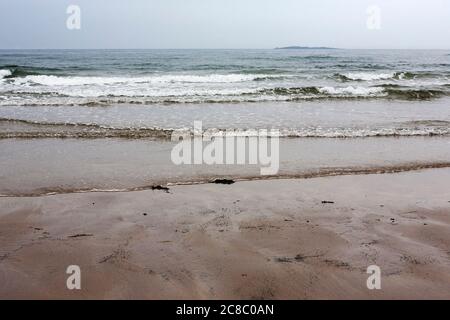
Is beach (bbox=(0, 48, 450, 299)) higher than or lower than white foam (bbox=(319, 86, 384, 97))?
lower

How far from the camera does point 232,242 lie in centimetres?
403

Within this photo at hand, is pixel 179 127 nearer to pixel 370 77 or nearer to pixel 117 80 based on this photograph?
pixel 117 80

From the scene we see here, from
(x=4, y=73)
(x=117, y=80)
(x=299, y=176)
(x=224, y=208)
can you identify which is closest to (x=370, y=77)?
(x=117, y=80)

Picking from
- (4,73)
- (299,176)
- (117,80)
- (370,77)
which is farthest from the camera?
(370,77)

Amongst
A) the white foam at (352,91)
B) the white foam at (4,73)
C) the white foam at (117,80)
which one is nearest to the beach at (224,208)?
the white foam at (352,91)

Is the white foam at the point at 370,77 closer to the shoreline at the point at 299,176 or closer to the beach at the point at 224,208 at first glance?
the beach at the point at 224,208

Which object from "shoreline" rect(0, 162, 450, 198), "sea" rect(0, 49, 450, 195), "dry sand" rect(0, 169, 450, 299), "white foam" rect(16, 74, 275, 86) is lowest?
"dry sand" rect(0, 169, 450, 299)

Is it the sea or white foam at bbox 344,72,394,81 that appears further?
white foam at bbox 344,72,394,81

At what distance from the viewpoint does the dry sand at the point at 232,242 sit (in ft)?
10.6

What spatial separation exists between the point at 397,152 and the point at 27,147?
7.16 m

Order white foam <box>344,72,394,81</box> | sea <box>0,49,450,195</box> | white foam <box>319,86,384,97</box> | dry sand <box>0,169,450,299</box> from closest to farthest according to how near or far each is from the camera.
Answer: dry sand <box>0,169,450,299</box>, sea <box>0,49,450,195</box>, white foam <box>319,86,384,97</box>, white foam <box>344,72,394,81</box>

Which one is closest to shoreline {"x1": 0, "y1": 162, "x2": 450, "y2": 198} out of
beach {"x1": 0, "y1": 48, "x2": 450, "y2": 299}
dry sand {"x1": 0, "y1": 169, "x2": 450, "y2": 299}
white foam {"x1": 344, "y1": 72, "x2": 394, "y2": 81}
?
beach {"x1": 0, "y1": 48, "x2": 450, "y2": 299}

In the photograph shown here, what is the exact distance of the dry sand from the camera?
3246 millimetres

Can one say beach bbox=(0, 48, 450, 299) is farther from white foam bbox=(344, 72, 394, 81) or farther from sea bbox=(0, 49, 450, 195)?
white foam bbox=(344, 72, 394, 81)
